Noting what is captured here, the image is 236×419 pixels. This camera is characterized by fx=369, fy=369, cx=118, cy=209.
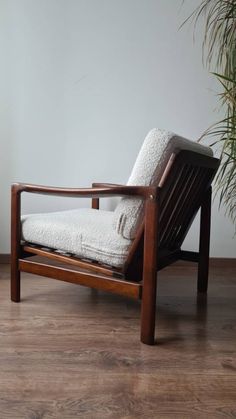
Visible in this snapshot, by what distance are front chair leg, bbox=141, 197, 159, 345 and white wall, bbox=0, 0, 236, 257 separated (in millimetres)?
1088

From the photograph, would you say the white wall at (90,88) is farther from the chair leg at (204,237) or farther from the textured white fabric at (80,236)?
the textured white fabric at (80,236)

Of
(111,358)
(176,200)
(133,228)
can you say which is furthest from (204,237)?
(111,358)

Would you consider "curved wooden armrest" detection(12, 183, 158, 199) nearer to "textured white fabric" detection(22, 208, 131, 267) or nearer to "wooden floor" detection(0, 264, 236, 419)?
"textured white fabric" detection(22, 208, 131, 267)

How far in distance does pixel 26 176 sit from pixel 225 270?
1.38 m

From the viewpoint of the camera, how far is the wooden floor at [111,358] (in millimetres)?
975

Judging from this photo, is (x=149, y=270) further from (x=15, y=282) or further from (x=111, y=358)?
(x=15, y=282)

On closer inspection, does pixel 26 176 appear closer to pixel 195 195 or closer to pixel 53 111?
pixel 53 111

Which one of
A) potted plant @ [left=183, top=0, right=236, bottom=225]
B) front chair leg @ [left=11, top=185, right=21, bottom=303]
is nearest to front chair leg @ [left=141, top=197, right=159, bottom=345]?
front chair leg @ [left=11, top=185, right=21, bottom=303]

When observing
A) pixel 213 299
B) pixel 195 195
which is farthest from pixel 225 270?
pixel 195 195

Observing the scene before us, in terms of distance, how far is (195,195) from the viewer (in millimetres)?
1672

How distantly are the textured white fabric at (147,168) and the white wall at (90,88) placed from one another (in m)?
0.98

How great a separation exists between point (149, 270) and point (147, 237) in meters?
0.12

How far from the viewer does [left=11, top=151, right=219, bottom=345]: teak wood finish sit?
4.19ft

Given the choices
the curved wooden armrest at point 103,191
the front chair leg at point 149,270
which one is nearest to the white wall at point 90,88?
the curved wooden armrest at point 103,191
